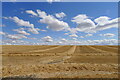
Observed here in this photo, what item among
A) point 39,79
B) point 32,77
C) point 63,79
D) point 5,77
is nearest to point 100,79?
point 63,79

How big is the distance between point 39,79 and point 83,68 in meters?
7.31

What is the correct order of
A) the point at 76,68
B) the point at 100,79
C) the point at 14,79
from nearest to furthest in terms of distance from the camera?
the point at 100,79 < the point at 14,79 < the point at 76,68

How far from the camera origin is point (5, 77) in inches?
597

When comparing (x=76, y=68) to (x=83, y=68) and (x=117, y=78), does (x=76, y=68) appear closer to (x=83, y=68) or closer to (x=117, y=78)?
(x=83, y=68)

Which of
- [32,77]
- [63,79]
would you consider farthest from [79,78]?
[32,77]

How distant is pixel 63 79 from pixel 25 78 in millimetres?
4388

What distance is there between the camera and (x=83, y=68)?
738 inches

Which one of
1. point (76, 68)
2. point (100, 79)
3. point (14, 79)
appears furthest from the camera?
point (76, 68)

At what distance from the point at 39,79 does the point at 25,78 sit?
1693mm

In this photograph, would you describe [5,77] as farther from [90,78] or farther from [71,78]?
[90,78]

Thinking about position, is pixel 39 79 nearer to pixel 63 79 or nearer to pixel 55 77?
pixel 55 77

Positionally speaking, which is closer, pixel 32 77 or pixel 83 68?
pixel 32 77

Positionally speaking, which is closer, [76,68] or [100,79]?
[100,79]

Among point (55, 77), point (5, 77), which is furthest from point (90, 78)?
point (5, 77)
